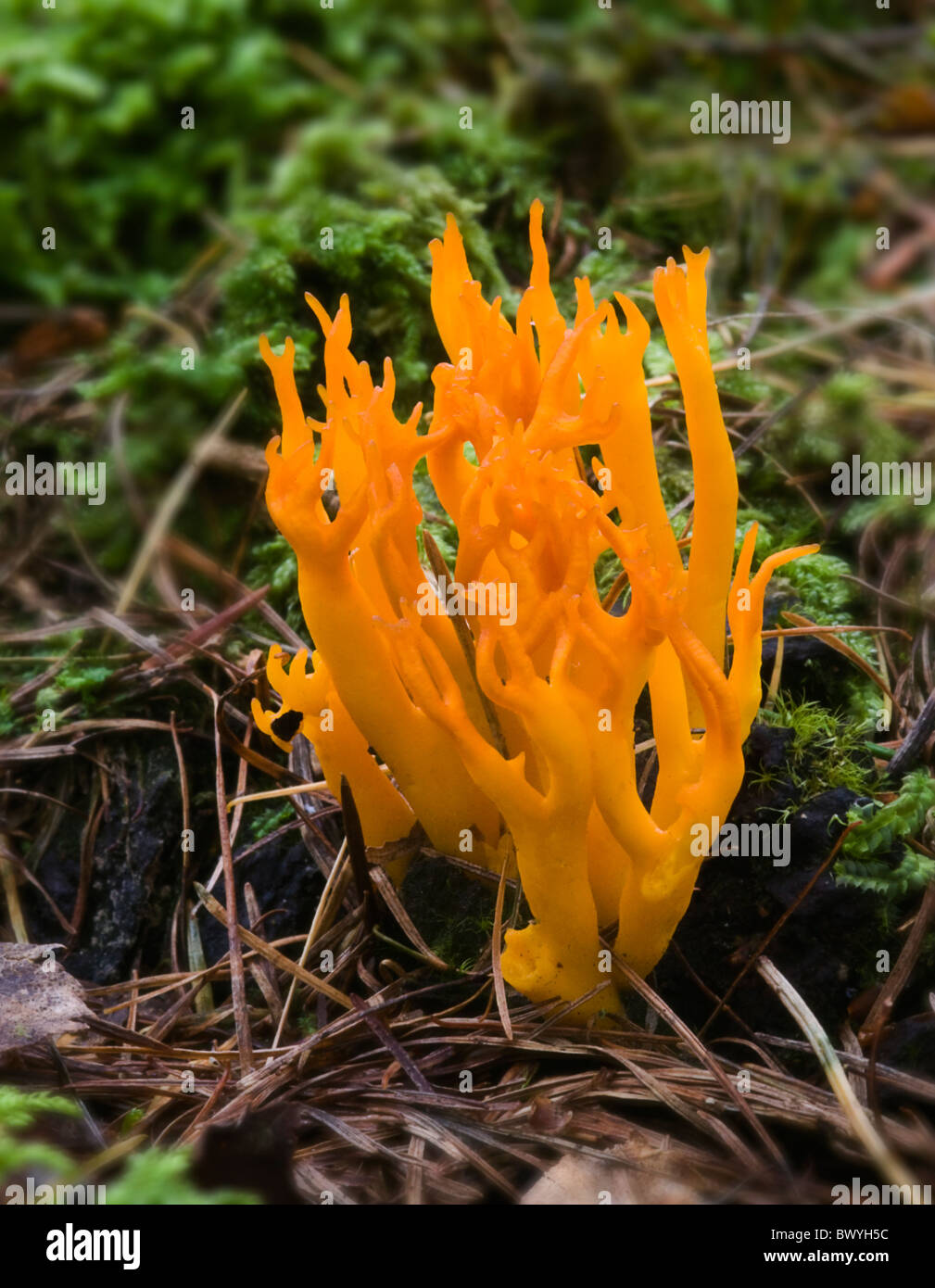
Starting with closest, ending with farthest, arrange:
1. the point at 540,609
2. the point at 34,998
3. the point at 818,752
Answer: the point at 540,609 → the point at 34,998 → the point at 818,752

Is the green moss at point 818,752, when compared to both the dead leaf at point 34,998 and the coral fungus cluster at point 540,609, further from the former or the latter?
the dead leaf at point 34,998

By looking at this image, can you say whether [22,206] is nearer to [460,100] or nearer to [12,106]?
[12,106]

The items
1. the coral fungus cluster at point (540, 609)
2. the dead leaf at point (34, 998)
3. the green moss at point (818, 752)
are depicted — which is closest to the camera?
the coral fungus cluster at point (540, 609)

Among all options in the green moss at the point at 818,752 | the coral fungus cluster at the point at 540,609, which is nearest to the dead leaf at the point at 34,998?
the coral fungus cluster at the point at 540,609

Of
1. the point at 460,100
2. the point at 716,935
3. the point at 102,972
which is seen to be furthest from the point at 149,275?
the point at 716,935

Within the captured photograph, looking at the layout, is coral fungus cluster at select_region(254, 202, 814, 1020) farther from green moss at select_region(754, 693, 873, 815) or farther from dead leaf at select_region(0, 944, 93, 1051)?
dead leaf at select_region(0, 944, 93, 1051)

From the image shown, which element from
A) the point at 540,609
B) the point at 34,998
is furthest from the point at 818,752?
the point at 34,998

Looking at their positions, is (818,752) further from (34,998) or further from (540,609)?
(34,998)
